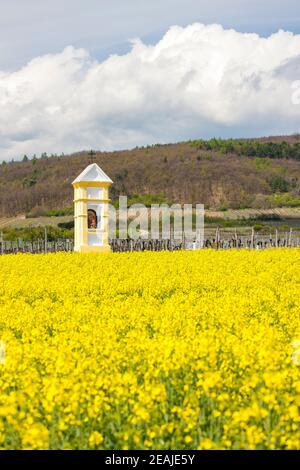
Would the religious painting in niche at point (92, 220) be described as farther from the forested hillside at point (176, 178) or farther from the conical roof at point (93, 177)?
the forested hillside at point (176, 178)

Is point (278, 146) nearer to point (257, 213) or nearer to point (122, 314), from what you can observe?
point (257, 213)

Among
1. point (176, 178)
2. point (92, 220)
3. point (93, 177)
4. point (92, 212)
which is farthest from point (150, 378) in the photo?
point (176, 178)

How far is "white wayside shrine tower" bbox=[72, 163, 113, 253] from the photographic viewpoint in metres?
35.9

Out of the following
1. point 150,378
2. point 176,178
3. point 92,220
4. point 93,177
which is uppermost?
point 176,178

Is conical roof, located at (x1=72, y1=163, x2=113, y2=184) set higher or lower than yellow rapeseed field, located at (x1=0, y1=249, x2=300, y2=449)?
higher

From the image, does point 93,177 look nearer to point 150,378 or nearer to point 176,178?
point 150,378

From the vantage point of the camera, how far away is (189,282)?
58.2 feet

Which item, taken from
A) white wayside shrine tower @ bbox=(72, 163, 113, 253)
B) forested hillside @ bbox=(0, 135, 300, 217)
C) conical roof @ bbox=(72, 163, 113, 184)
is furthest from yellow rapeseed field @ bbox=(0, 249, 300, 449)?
forested hillside @ bbox=(0, 135, 300, 217)

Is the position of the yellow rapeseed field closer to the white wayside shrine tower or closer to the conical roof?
the white wayside shrine tower

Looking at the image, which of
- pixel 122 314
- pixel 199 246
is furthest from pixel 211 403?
pixel 199 246

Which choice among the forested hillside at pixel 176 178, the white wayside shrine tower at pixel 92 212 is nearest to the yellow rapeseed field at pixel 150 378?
the white wayside shrine tower at pixel 92 212

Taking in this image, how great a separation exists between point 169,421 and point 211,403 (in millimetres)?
468

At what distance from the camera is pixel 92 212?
36.5 metres

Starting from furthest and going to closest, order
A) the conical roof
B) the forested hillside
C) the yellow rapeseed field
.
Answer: the forested hillside → the conical roof → the yellow rapeseed field
